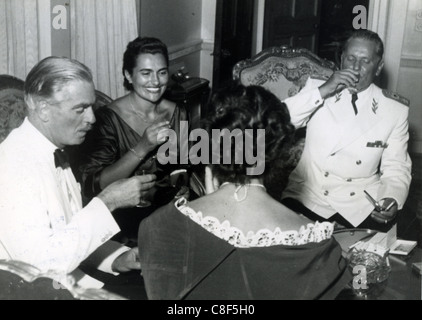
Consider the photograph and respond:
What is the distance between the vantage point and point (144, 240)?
62.9 inches

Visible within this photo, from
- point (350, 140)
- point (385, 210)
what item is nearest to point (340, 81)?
point (350, 140)

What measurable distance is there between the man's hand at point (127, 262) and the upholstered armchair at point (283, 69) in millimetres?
1861

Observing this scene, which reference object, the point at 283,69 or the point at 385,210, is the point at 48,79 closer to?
the point at 385,210

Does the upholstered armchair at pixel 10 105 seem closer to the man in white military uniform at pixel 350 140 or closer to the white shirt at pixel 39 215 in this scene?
the white shirt at pixel 39 215

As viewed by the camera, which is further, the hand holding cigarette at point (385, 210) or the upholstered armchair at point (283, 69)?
the upholstered armchair at point (283, 69)

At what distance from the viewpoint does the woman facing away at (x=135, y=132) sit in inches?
99.8

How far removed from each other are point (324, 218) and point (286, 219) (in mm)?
1255

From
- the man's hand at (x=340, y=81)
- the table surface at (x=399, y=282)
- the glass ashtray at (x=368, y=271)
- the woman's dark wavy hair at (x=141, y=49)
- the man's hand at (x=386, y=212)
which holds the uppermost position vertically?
the woman's dark wavy hair at (x=141, y=49)

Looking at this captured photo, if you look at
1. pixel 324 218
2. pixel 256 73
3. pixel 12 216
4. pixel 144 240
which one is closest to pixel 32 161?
pixel 12 216

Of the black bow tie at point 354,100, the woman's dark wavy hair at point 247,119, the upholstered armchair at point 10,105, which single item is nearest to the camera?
the woman's dark wavy hair at point 247,119

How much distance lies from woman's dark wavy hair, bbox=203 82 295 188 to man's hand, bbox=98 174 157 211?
35 cm

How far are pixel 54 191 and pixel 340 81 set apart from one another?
5.10 feet

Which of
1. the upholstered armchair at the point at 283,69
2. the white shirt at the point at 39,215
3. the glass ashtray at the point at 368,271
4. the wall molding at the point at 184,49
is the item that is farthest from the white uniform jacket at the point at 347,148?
the wall molding at the point at 184,49
